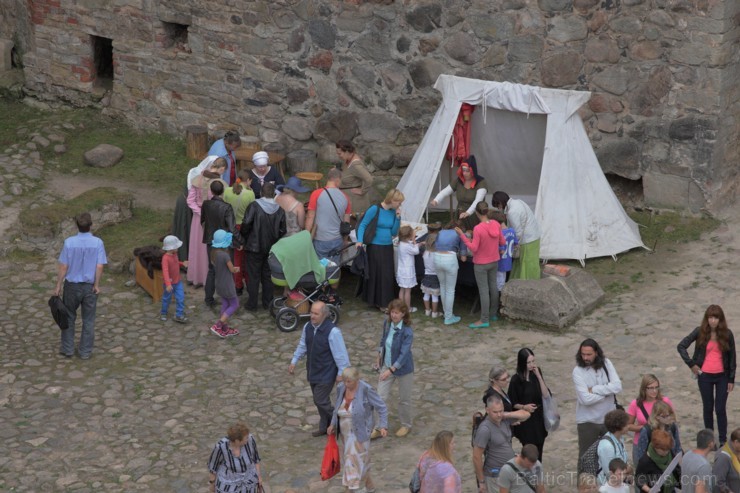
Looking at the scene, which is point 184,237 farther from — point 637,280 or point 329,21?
point 637,280

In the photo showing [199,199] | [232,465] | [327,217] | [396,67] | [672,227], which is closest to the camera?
[232,465]

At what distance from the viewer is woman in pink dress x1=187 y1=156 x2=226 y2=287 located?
12812 mm

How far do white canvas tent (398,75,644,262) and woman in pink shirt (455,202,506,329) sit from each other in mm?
→ 1081

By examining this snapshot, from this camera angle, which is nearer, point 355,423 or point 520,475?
point 520,475

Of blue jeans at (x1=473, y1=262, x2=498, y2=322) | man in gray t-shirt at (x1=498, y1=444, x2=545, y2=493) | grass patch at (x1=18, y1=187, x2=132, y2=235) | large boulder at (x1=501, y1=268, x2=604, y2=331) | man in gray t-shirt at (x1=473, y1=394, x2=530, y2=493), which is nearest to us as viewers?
man in gray t-shirt at (x1=498, y1=444, x2=545, y2=493)

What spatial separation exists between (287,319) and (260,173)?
1.79m

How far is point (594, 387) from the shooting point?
8898 millimetres

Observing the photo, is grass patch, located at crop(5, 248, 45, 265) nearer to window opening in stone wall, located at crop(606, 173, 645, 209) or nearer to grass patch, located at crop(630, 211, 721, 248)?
window opening in stone wall, located at crop(606, 173, 645, 209)

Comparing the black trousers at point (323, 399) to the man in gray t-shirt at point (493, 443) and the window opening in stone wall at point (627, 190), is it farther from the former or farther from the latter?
the window opening in stone wall at point (627, 190)

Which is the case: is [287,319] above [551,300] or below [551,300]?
below

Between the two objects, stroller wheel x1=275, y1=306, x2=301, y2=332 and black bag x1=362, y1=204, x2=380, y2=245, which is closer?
stroller wheel x1=275, y1=306, x2=301, y2=332

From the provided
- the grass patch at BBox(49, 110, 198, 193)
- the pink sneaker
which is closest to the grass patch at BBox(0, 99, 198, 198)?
the grass patch at BBox(49, 110, 198, 193)

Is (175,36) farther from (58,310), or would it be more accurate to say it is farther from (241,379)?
(241,379)

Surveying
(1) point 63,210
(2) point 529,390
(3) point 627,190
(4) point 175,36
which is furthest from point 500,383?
(4) point 175,36
